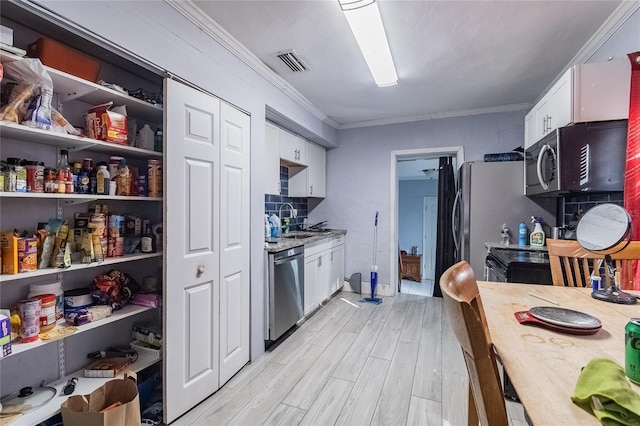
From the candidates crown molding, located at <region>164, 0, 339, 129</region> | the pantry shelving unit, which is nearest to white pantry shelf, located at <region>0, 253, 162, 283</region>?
the pantry shelving unit

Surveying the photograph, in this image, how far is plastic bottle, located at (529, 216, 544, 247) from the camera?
2.83 metres

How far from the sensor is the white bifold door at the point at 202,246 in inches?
67.2

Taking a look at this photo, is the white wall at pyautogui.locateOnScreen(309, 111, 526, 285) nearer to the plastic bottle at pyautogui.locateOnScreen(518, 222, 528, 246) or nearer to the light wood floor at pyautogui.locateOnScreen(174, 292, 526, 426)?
the plastic bottle at pyautogui.locateOnScreen(518, 222, 528, 246)

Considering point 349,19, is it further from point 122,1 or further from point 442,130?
point 442,130

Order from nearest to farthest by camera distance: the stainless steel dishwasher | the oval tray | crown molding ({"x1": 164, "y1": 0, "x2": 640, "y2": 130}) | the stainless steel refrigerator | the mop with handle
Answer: the oval tray < crown molding ({"x1": 164, "y1": 0, "x2": 640, "y2": 130}) < the stainless steel dishwasher < the stainless steel refrigerator < the mop with handle

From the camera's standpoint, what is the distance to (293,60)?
99.0 inches

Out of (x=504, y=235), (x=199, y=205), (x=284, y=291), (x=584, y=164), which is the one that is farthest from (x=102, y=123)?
(x=504, y=235)

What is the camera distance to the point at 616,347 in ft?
2.73

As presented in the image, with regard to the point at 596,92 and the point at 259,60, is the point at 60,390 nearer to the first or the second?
the point at 259,60

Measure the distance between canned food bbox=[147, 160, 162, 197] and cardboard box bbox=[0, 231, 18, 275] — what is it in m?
0.69

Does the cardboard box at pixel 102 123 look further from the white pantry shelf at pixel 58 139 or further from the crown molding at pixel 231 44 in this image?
the crown molding at pixel 231 44

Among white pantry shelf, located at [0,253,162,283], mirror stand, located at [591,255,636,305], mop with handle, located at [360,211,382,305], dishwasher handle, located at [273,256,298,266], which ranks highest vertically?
white pantry shelf, located at [0,253,162,283]

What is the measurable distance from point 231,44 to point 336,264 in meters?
2.97

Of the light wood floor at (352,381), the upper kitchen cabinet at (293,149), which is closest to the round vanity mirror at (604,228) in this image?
the light wood floor at (352,381)
